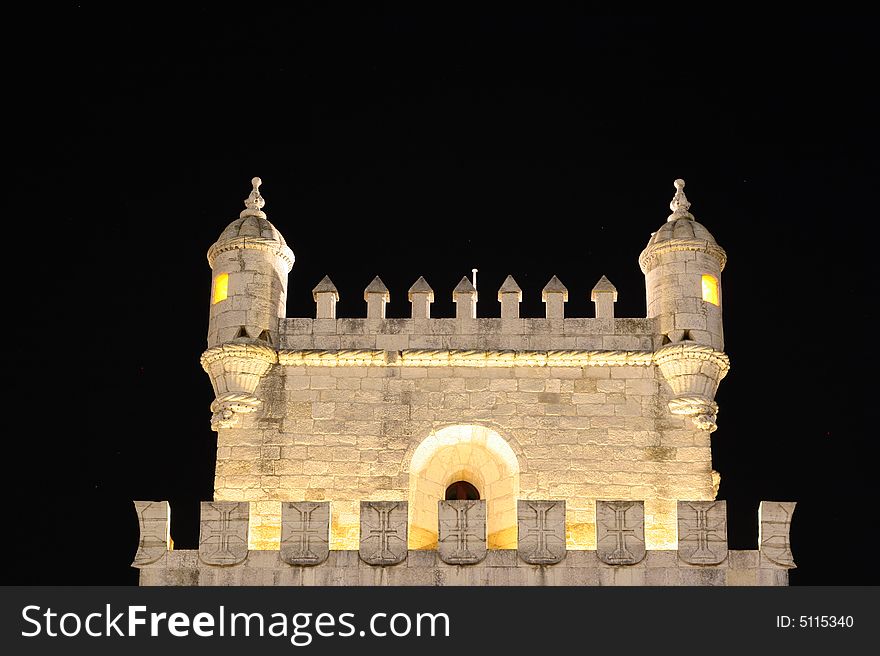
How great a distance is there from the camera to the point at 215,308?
3691 cm

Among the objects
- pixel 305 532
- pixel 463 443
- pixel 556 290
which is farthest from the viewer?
pixel 556 290

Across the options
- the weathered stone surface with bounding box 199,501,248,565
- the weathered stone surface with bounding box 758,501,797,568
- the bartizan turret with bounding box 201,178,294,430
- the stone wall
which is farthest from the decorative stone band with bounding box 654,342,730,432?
the weathered stone surface with bounding box 199,501,248,565

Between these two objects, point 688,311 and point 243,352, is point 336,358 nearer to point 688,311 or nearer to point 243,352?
point 243,352

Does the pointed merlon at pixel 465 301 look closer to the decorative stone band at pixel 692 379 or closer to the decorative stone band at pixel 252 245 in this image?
the decorative stone band at pixel 252 245

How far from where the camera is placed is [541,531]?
3228 centimetres

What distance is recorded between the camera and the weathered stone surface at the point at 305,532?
3222 cm

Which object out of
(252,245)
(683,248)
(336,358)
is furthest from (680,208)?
(252,245)

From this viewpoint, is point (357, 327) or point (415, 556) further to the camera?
point (357, 327)

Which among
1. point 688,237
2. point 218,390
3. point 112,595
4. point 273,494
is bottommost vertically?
point 112,595

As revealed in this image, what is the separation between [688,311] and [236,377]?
9.32 meters

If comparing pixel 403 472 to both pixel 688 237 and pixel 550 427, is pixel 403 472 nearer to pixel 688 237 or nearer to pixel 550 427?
pixel 550 427

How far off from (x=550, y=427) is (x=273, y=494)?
18.7ft

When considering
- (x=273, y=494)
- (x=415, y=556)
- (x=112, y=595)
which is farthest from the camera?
(x=273, y=494)

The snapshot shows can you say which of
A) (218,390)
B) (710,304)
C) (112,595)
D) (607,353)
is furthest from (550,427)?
(112,595)
